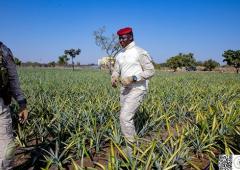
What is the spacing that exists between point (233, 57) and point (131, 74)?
215 ft

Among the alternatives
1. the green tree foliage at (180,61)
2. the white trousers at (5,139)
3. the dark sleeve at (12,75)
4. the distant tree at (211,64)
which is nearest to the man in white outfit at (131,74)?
the dark sleeve at (12,75)

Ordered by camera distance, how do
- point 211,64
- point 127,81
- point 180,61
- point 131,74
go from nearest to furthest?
point 127,81, point 131,74, point 180,61, point 211,64

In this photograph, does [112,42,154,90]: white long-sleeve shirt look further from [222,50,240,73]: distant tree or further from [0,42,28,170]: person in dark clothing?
[222,50,240,73]: distant tree

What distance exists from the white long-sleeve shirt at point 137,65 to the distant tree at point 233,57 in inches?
2499

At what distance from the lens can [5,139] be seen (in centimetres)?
259

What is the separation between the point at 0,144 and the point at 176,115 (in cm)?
436

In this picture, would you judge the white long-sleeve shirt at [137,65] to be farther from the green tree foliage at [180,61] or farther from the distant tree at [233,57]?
the green tree foliage at [180,61]

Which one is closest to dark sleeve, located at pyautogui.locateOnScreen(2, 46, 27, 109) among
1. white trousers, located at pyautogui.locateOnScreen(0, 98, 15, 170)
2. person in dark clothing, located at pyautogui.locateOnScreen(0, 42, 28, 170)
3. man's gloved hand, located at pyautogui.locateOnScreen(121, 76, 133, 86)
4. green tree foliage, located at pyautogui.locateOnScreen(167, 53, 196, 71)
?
person in dark clothing, located at pyautogui.locateOnScreen(0, 42, 28, 170)

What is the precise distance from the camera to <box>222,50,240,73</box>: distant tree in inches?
2436

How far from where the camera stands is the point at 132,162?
2.90 m

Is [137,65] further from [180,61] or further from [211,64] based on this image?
[211,64]

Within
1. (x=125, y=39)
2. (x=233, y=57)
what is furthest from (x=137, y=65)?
(x=233, y=57)

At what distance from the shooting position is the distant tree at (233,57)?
6188 centimetres

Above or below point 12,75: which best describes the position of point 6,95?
below
